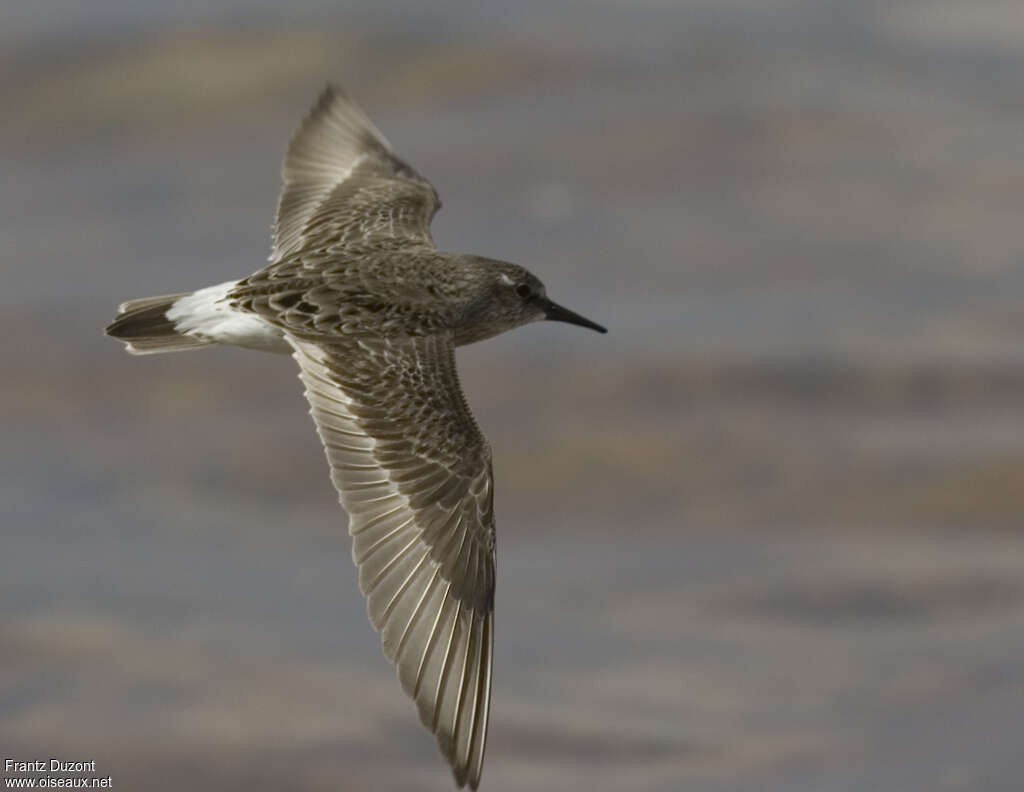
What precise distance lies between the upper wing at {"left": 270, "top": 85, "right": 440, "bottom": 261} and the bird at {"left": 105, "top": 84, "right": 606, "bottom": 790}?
0.91 feet

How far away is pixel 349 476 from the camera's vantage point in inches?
226

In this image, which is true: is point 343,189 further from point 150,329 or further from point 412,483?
point 412,483

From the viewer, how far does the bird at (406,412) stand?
555 centimetres

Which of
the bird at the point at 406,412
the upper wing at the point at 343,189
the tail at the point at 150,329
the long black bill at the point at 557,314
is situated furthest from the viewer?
the upper wing at the point at 343,189

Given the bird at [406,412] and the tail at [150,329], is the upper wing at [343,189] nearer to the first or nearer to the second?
the bird at [406,412]

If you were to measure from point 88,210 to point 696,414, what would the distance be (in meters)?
3.73

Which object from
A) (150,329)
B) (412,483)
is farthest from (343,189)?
(412,483)

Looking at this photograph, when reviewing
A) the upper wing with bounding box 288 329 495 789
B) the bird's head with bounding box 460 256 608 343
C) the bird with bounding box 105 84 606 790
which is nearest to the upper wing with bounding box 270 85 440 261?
the bird with bounding box 105 84 606 790

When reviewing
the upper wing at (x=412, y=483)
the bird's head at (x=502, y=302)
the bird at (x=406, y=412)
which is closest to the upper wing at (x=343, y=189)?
the bird at (x=406, y=412)

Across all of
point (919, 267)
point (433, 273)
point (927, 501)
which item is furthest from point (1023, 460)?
point (433, 273)

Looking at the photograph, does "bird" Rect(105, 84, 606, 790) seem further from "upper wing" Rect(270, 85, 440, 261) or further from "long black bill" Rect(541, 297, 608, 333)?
"upper wing" Rect(270, 85, 440, 261)

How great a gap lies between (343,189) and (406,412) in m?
1.50

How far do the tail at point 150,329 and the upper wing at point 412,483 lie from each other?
0.46m

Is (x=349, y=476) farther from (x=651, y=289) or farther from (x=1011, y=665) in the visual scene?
(x=651, y=289)
